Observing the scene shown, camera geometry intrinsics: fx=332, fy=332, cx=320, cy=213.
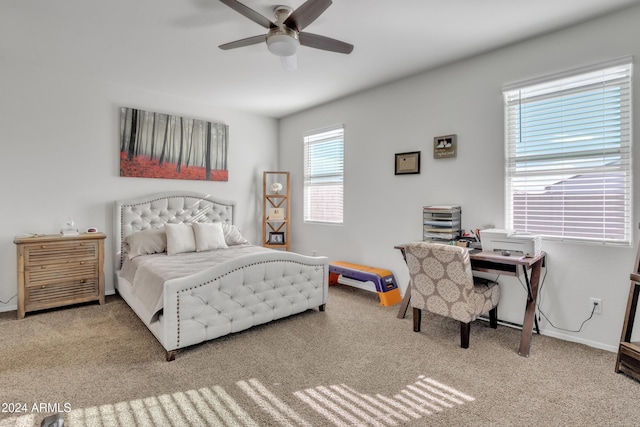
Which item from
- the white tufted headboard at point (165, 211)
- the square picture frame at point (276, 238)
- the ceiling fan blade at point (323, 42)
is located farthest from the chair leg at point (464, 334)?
the white tufted headboard at point (165, 211)

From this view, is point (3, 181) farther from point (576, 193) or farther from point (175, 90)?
point (576, 193)

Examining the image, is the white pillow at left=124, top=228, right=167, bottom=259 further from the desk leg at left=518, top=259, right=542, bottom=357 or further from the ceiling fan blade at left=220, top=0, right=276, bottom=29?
the desk leg at left=518, top=259, right=542, bottom=357

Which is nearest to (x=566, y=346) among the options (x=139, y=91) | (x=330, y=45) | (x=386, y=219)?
(x=386, y=219)

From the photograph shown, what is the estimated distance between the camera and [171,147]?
174 inches

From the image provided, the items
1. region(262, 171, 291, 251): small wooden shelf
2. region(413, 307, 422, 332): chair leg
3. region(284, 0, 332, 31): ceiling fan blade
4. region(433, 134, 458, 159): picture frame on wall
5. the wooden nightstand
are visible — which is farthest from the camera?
region(262, 171, 291, 251): small wooden shelf

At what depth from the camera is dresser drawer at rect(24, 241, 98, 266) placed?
10.6 feet

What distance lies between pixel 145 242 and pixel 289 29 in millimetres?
2744

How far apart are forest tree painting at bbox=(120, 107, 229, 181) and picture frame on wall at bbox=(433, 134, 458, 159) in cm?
299

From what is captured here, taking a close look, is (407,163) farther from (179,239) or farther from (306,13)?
(179,239)

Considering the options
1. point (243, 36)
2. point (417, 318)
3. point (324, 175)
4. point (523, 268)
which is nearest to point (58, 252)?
point (243, 36)

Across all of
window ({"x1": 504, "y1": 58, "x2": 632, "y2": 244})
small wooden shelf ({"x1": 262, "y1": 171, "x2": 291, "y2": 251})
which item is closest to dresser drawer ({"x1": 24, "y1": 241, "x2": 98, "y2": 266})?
small wooden shelf ({"x1": 262, "y1": 171, "x2": 291, "y2": 251})

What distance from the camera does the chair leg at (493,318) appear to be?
300cm

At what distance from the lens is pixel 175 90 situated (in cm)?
422

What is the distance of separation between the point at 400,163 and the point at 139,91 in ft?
11.0
